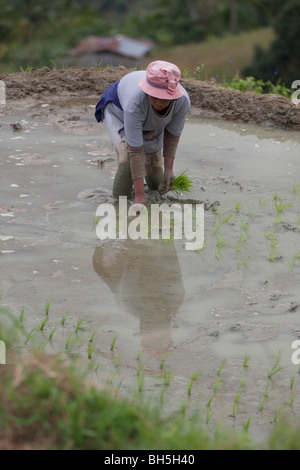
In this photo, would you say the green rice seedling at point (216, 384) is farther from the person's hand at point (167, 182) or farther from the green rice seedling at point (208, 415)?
the person's hand at point (167, 182)

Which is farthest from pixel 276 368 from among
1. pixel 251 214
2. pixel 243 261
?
pixel 251 214

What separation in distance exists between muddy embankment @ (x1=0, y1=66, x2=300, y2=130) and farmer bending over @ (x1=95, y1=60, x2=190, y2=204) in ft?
8.26

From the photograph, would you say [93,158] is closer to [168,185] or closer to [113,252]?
[168,185]

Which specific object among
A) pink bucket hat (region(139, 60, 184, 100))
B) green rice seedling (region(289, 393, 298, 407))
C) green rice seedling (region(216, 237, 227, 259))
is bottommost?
green rice seedling (region(216, 237, 227, 259))

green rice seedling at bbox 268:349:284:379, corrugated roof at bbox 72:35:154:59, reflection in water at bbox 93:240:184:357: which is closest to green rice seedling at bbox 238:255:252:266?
reflection in water at bbox 93:240:184:357

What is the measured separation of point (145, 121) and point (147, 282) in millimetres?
1330

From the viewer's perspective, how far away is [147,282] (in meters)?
4.61

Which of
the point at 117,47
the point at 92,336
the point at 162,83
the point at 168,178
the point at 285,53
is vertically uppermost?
the point at 162,83

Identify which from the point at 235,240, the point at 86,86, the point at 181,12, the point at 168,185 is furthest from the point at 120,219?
the point at 181,12

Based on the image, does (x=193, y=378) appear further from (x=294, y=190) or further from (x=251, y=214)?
(x=294, y=190)

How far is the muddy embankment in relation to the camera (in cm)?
820

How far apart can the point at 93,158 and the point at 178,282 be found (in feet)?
8.52

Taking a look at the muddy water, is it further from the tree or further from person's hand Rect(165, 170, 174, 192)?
the tree

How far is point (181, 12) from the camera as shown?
4862cm
